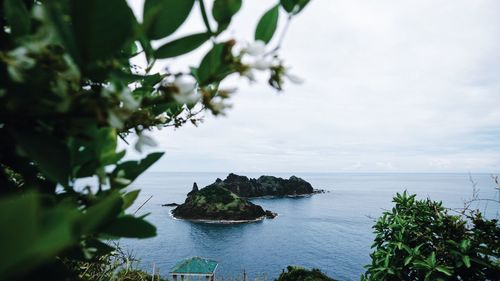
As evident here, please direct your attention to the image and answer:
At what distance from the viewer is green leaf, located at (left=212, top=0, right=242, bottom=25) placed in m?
0.59

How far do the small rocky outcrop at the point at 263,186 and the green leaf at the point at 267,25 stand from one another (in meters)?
87.9

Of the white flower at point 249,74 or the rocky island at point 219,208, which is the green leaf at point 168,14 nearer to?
the white flower at point 249,74

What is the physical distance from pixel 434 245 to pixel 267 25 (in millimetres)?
4970

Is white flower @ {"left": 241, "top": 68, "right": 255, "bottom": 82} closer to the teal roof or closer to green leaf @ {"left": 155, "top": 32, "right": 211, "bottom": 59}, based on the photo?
green leaf @ {"left": 155, "top": 32, "right": 211, "bottom": 59}

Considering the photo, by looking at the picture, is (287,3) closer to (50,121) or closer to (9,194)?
(50,121)

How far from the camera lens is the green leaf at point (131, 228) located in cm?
54

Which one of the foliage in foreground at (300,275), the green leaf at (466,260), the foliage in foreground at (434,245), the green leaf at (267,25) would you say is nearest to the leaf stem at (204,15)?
the green leaf at (267,25)

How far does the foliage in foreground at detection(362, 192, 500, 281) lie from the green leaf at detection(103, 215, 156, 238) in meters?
4.30

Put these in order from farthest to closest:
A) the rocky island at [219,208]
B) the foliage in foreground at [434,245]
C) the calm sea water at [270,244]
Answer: the rocky island at [219,208], the calm sea water at [270,244], the foliage in foreground at [434,245]

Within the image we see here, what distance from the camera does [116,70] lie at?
517 millimetres


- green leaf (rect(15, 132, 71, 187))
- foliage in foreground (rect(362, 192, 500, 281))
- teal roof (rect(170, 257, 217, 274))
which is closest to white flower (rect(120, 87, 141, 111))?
green leaf (rect(15, 132, 71, 187))

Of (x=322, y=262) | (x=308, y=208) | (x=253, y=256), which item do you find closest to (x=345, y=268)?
(x=322, y=262)

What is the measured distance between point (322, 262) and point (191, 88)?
51.9 meters

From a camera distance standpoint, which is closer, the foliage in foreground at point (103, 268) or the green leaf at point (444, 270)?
the foliage in foreground at point (103, 268)
